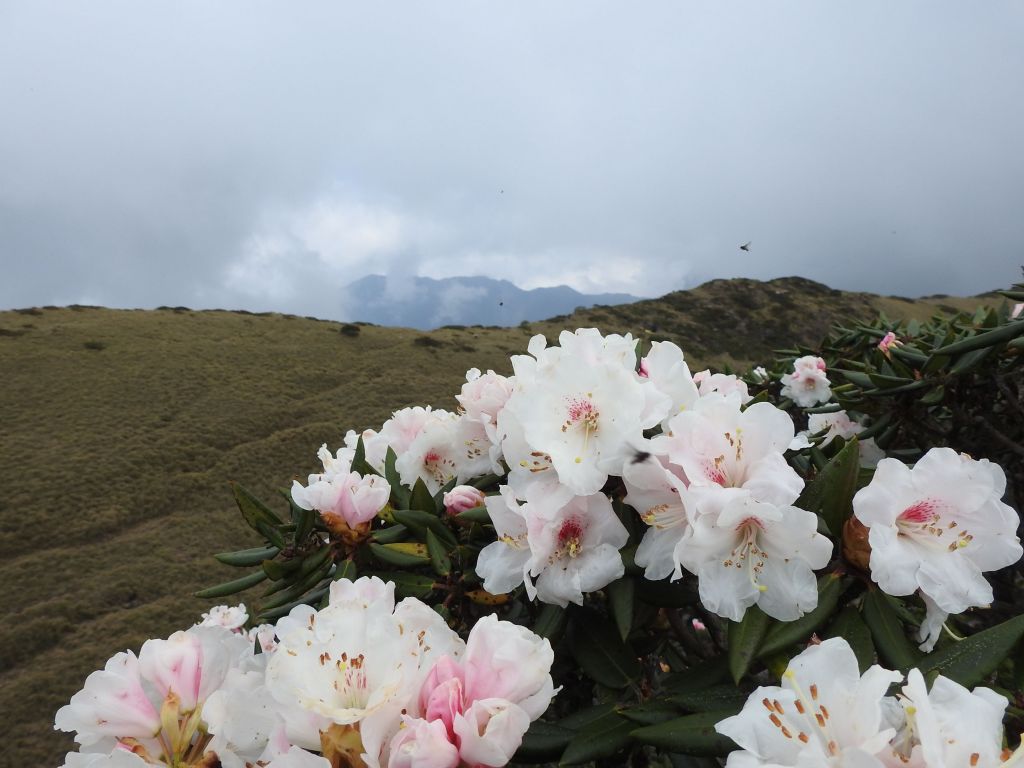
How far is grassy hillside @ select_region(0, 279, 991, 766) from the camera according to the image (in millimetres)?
10539

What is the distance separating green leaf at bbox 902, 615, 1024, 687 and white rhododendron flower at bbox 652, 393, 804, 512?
380 millimetres

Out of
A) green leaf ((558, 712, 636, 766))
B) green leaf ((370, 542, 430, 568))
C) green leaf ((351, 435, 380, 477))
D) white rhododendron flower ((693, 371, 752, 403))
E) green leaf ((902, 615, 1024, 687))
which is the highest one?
white rhododendron flower ((693, 371, 752, 403))

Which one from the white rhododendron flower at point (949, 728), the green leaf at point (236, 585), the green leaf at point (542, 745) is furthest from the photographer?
the green leaf at point (236, 585)

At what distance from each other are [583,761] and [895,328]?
14.3 ft

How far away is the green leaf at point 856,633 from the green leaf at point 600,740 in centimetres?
46

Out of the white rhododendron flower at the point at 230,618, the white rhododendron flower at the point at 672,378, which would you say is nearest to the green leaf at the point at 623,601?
the white rhododendron flower at the point at 672,378

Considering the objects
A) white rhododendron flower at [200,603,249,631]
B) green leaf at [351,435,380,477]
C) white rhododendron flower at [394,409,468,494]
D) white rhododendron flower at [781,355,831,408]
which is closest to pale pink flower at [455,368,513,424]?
white rhododendron flower at [394,409,468,494]

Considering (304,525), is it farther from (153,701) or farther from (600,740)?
(600,740)

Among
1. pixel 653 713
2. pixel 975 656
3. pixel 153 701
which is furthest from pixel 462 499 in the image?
pixel 975 656

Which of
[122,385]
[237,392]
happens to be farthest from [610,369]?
[122,385]

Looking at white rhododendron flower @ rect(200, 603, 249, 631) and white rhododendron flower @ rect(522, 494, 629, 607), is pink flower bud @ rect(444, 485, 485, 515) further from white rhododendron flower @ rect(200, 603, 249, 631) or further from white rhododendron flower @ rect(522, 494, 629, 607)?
white rhododendron flower @ rect(200, 603, 249, 631)

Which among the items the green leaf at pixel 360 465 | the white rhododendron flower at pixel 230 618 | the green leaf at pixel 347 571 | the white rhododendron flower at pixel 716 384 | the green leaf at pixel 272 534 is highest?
the white rhododendron flower at pixel 716 384

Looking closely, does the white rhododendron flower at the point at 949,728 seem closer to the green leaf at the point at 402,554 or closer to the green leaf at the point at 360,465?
the green leaf at the point at 402,554

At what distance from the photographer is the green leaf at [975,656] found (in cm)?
110
